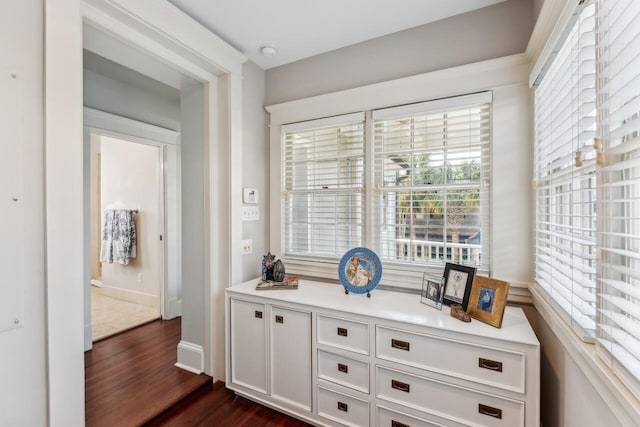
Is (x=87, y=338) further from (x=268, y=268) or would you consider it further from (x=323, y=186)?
(x=323, y=186)

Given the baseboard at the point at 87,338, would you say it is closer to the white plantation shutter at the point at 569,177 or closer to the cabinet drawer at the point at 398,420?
the cabinet drawer at the point at 398,420

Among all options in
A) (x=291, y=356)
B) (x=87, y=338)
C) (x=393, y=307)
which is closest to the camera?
(x=393, y=307)

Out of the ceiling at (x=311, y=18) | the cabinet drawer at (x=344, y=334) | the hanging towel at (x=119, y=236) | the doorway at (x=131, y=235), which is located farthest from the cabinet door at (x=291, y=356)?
the hanging towel at (x=119, y=236)

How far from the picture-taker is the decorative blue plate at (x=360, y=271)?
2053 mm

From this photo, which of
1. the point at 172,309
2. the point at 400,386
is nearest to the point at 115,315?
the point at 172,309

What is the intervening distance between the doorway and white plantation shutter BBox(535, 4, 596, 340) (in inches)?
146

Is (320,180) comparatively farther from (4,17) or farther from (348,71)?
(4,17)

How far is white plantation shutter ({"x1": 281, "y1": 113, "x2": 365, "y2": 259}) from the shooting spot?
239cm

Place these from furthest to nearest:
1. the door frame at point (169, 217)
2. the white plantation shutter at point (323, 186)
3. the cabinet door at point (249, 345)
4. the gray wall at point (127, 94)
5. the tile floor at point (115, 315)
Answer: the door frame at point (169, 217) → the tile floor at point (115, 315) → the gray wall at point (127, 94) → the white plantation shutter at point (323, 186) → the cabinet door at point (249, 345)

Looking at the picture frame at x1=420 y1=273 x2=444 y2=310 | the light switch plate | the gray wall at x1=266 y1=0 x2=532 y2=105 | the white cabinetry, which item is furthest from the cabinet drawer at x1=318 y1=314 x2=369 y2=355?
the gray wall at x1=266 y1=0 x2=532 y2=105

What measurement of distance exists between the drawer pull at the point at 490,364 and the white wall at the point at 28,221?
6.59ft

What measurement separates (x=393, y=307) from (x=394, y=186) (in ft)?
2.86

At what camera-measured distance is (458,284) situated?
1744mm

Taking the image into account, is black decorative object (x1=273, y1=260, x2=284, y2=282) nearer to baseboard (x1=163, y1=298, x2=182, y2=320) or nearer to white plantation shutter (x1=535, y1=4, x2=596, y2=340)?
white plantation shutter (x1=535, y1=4, x2=596, y2=340)
